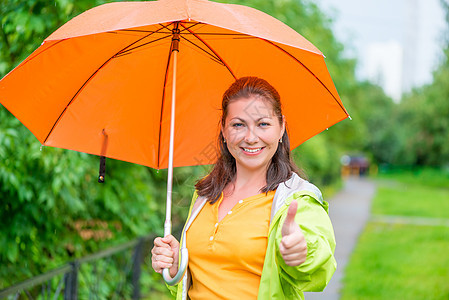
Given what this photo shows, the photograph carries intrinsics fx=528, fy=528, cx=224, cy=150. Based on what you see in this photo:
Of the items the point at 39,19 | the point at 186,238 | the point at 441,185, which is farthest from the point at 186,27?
the point at 441,185

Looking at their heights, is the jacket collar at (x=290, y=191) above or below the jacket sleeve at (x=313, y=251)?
above

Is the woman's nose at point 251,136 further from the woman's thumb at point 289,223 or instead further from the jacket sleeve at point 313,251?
the woman's thumb at point 289,223

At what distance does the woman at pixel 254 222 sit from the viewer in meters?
1.92

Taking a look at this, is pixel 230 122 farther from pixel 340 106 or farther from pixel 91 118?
pixel 91 118

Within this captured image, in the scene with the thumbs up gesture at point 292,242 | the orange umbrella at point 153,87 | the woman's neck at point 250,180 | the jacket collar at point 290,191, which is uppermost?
the orange umbrella at point 153,87

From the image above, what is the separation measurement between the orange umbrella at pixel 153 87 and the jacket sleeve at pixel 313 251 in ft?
2.17

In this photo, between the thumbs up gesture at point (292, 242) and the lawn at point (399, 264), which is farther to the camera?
the lawn at point (399, 264)

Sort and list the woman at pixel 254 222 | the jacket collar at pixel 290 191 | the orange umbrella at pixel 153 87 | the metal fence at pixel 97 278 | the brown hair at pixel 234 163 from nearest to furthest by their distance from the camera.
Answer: the woman at pixel 254 222 < the jacket collar at pixel 290 191 < the brown hair at pixel 234 163 < the orange umbrella at pixel 153 87 < the metal fence at pixel 97 278

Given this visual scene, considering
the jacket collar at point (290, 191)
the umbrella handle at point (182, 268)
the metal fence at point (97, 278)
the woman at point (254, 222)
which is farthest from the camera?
the metal fence at point (97, 278)

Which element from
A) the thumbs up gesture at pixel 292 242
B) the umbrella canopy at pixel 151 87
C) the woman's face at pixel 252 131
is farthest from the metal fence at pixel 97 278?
the thumbs up gesture at pixel 292 242

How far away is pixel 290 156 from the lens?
8.14 feet

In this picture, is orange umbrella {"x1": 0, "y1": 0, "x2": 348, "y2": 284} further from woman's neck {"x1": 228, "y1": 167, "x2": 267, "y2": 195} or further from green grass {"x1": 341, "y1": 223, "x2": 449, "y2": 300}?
green grass {"x1": 341, "y1": 223, "x2": 449, "y2": 300}

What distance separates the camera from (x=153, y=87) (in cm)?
296

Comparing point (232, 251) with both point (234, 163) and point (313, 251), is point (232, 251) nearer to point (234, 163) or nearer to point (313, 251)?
point (313, 251)
